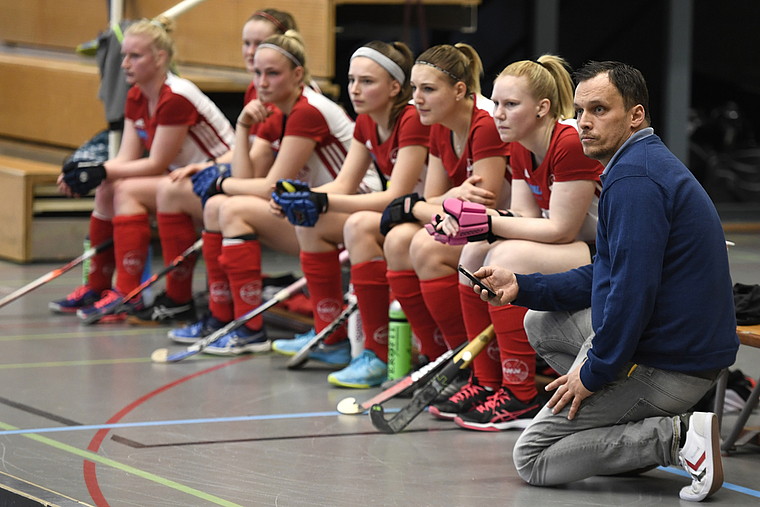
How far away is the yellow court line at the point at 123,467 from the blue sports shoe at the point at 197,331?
3.92 feet

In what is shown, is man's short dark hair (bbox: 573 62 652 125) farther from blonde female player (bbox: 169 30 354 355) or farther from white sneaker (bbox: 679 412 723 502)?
blonde female player (bbox: 169 30 354 355)

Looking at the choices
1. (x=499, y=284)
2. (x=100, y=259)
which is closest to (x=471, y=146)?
(x=499, y=284)

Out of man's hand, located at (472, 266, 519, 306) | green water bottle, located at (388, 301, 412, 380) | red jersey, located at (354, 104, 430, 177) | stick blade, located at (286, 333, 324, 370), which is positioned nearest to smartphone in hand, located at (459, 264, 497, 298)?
man's hand, located at (472, 266, 519, 306)

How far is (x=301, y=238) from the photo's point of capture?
12.1 feet

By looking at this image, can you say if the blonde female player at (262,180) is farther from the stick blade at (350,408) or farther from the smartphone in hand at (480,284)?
the smartphone in hand at (480,284)

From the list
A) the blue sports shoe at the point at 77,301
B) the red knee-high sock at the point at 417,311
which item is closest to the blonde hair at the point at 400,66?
the red knee-high sock at the point at 417,311

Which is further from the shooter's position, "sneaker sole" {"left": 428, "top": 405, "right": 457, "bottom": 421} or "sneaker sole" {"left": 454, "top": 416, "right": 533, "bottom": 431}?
"sneaker sole" {"left": 428, "top": 405, "right": 457, "bottom": 421}

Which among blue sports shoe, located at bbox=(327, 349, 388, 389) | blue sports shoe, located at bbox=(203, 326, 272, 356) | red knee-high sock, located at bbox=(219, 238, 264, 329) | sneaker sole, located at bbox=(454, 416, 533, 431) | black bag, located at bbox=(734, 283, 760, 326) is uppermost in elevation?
black bag, located at bbox=(734, 283, 760, 326)

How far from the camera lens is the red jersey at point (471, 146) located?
307 cm

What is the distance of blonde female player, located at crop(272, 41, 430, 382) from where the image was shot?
341cm

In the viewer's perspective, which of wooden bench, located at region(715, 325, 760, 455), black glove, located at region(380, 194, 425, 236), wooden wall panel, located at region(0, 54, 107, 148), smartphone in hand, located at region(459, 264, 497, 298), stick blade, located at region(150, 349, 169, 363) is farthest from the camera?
wooden wall panel, located at region(0, 54, 107, 148)

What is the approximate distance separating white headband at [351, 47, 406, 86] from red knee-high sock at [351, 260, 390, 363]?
63cm

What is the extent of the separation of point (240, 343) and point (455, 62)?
144cm

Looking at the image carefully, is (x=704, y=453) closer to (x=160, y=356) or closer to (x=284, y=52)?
(x=160, y=356)
